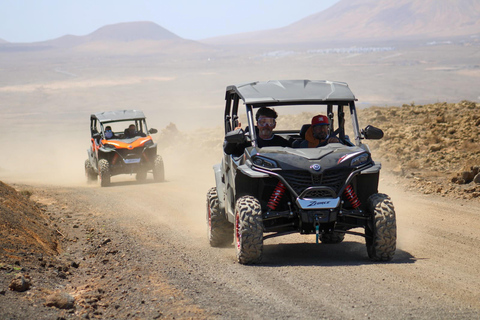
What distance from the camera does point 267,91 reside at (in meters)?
8.61

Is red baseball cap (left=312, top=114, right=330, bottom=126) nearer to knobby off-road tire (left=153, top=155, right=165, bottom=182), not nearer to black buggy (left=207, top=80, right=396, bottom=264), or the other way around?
black buggy (left=207, top=80, right=396, bottom=264)

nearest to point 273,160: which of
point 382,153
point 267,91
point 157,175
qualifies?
point 267,91

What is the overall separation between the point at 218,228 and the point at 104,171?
37.9ft

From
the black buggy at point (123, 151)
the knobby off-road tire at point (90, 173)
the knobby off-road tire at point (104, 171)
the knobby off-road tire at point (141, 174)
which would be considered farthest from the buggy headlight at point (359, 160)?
the knobby off-road tire at point (90, 173)

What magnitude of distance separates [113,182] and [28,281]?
50.5 feet

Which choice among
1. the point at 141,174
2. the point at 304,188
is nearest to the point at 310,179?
the point at 304,188

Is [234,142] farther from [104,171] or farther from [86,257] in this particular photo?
[104,171]

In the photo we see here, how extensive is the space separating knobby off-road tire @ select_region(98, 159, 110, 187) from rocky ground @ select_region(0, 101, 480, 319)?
2.43 m

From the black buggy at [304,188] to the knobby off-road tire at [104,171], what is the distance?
12272 mm

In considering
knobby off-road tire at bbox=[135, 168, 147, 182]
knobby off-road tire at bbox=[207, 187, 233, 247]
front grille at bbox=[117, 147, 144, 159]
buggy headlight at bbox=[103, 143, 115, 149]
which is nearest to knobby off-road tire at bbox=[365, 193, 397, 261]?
knobby off-road tire at bbox=[207, 187, 233, 247]

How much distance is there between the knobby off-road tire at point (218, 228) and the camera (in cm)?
952

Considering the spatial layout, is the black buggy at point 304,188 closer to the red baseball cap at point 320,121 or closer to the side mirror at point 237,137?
the side mirror at point 237,137

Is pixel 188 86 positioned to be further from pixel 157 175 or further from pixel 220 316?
pixel 220 316

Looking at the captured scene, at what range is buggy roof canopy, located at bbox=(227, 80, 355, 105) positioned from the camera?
8328 millimetres
